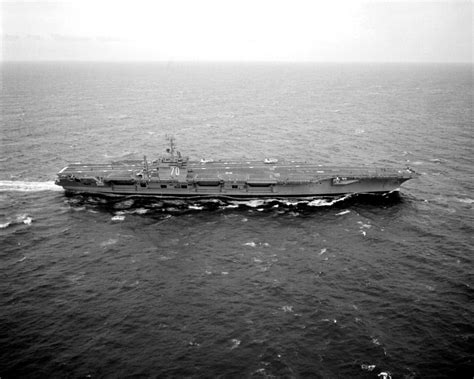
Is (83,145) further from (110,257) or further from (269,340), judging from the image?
(269,340)

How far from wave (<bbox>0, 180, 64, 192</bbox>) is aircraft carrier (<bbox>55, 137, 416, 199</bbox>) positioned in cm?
300

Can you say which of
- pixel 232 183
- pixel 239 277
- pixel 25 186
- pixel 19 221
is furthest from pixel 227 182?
pixel 25 186

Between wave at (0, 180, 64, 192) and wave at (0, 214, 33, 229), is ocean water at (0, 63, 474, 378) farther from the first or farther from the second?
wave at (0, 180, 64, 192)

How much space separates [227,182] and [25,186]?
34.6 m

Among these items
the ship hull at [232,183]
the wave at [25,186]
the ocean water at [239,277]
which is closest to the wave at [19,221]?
the ocean water at [239,277]

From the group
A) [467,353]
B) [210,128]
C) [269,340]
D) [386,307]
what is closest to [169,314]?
[269,340]

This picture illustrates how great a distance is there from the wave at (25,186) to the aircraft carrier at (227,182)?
118 inches

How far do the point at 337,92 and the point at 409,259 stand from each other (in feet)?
516

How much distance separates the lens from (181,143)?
94.4 metres

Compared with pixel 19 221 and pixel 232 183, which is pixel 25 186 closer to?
pixel 19 221

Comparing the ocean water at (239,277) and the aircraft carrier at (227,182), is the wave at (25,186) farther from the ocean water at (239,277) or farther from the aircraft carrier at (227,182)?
the aircraft carrier at (227,182)

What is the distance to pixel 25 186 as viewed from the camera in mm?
66750

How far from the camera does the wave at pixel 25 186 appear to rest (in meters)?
65.6

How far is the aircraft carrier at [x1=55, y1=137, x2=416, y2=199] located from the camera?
63.8m
